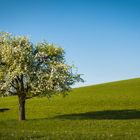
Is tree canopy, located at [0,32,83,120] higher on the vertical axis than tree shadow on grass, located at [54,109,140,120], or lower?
higher

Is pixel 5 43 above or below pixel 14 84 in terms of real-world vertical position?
above

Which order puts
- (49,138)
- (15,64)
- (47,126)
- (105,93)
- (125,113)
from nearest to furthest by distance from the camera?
(49,138)
(47,126)
(15,64)
(125,113)
(105,93)

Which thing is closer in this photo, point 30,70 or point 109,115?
point 30,70

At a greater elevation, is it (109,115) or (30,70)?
(30,70)

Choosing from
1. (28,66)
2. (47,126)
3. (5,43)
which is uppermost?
(5,43)

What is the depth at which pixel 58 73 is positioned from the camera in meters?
57.0

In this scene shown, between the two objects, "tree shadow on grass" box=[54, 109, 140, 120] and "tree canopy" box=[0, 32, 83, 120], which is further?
"tree shadow on grass" box=[54, 109, 140, 120]

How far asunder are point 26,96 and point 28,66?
4932mm

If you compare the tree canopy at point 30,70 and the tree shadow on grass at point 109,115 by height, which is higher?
the tree canopy at point 30,70

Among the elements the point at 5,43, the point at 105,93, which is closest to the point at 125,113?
the point at 5,43

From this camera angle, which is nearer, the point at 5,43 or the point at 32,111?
the point at 5,43

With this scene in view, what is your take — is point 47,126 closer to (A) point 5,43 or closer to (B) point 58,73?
(B) point 58,73

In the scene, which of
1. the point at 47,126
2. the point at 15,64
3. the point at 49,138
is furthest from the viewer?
the point at 15,64

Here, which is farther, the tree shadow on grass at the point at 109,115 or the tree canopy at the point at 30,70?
the tree shadow on grass at the point at 109,115
